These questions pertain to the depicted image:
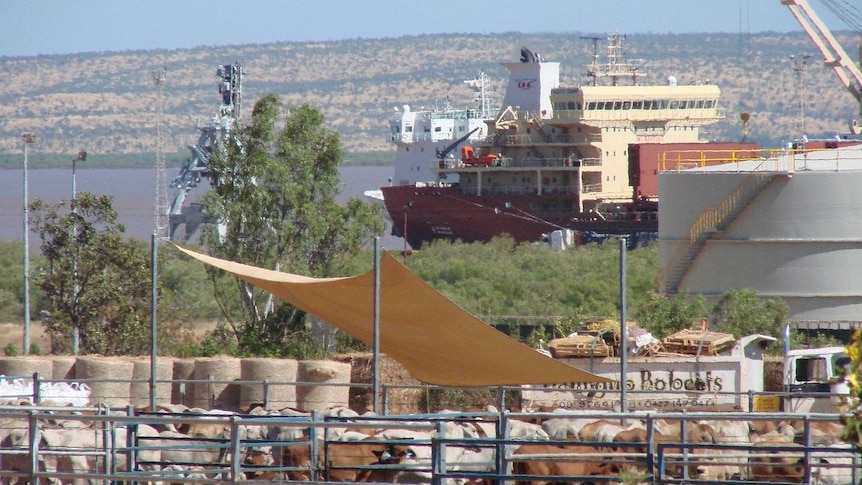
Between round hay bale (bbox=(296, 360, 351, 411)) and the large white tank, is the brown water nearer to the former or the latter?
the large white tank

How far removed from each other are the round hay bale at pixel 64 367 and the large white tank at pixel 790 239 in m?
15.9

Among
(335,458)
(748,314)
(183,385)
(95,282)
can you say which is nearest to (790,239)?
(748,314)

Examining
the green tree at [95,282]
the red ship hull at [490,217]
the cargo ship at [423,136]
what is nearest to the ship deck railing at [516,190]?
the red ship hull at [490,217]

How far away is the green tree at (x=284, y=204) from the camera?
29531 mm

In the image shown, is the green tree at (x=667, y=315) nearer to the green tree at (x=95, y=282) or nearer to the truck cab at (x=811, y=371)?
the truck cab at (x=811, y=371)

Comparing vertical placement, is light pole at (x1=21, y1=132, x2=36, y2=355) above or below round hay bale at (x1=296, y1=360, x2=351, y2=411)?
above

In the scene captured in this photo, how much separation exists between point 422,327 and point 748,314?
1403 centimetres

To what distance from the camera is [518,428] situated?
48.9 ft

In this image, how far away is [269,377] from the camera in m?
20.6

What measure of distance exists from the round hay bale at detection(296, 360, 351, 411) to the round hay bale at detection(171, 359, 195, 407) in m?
1.56

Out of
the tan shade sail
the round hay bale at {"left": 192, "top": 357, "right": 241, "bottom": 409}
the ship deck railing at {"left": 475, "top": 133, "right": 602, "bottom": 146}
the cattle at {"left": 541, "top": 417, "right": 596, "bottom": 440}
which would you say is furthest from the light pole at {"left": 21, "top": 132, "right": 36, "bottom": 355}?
the ship deck railing at {"left": 475, "top": 133, "right": 602, "bottom": 146}

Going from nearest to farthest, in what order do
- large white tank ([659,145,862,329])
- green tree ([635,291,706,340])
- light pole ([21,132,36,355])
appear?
green tree ([635,291,706,340])
light pole ([21,132,36,355])
large white tank ([659,145,862,329])

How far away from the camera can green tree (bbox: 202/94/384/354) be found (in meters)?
29.5

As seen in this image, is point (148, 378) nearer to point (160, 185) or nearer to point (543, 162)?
point (543, 162)
